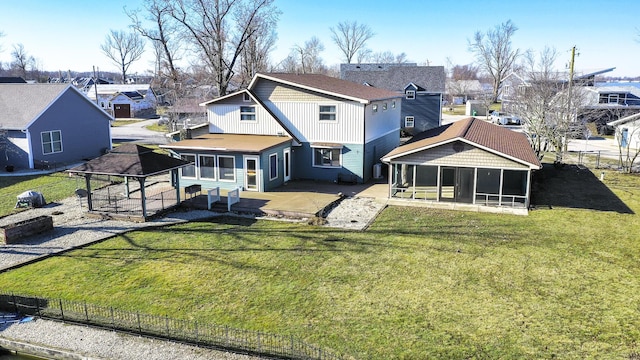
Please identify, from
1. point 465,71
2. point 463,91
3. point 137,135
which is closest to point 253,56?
point 137,135

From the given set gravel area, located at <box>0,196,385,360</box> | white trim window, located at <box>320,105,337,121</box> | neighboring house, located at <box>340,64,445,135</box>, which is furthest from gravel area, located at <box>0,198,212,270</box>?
neighboring house, located at <box>340,64,445,135</box>

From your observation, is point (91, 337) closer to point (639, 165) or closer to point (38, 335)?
point (38, 335)

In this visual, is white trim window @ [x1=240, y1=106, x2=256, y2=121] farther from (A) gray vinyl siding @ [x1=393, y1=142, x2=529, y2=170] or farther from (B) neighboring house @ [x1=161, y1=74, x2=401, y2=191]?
(A) gray vinyl siding @ [x1=393, y1=142, x2=529, y2=170]

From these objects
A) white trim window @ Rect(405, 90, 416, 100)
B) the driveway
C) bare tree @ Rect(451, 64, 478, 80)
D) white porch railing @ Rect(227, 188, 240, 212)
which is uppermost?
bare tree @ Rect(451, 64, 478, 80)

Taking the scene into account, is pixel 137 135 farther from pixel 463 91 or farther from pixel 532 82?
pixel 463 91

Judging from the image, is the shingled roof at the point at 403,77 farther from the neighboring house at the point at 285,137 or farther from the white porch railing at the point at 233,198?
the white porch railing at the point at 233,198

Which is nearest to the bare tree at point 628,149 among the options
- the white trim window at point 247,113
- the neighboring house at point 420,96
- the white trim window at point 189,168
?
the neighboring house at point 420,96
